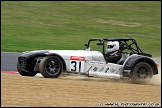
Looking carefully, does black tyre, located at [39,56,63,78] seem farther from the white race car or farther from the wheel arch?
the wheel arch

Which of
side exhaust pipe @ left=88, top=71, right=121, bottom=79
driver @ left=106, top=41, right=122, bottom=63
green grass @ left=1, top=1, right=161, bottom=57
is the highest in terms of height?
green grass @ left=1, top=1, right=161, bottom=57

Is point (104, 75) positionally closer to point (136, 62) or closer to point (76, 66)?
point (76, 66)

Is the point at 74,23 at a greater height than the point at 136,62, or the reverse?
the point at 74,23

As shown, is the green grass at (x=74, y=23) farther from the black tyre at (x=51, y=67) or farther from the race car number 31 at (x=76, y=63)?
the black tyre at (x=51, y=67)

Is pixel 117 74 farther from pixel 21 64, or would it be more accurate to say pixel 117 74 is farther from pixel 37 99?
pixel 37 99

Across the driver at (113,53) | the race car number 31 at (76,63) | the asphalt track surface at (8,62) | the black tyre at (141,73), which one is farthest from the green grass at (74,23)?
the black tyre at (141,73)

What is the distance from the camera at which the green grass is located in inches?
969

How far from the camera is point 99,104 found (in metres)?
7.58

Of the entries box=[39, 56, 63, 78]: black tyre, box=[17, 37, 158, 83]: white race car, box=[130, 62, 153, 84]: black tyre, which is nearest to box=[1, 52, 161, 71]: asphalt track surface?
box=[17, 37, 158, 83]: white race car

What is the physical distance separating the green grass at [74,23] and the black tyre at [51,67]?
32.0ft

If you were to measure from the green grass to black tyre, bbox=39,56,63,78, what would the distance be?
9.76 m

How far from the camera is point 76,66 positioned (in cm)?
1102

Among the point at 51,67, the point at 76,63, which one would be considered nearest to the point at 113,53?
the point at 76,63

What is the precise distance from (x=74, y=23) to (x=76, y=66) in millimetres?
21890
